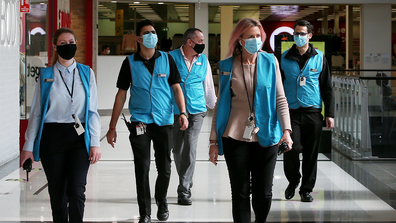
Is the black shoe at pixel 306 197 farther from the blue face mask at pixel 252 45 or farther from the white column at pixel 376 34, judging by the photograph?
the white column at pixel 376 34

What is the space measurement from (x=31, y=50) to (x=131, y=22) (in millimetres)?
7310

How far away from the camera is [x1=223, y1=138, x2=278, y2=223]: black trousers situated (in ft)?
9.92

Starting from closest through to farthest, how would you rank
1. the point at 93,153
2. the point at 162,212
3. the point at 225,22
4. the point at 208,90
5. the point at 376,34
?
the point at 93,153
the point at 162,212
the point at 208,90
the point at 376,34
the point at 225,22

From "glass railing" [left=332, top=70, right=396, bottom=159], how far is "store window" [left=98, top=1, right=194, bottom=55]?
7.42 m

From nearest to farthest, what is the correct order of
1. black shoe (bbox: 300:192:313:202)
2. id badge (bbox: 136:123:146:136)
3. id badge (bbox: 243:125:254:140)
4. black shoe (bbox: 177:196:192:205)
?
id badge (bbox: 243:125:254:140)
id badge (bbox: 136:123:146:136)
black shoe (bbox: 177:196:192:205)
black shoe (bbox: 300:192:313:202)

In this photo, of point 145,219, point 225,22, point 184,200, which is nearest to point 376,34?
point 225,22

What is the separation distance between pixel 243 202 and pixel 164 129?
3.52 ft

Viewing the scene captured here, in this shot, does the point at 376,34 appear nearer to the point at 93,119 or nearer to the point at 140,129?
the point at 140,129

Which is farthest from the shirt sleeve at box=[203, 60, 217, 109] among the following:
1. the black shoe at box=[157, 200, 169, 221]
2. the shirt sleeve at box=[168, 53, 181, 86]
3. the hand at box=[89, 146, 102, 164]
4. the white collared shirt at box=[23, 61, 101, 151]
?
the hand at box=[89, 146, 102, 164]

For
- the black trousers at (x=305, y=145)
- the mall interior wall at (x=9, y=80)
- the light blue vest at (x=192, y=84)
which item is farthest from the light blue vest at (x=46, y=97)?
the mall interior wall at (x=9, y=80)

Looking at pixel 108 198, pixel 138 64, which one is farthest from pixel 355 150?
pixel 138 64

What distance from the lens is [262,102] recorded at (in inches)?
119

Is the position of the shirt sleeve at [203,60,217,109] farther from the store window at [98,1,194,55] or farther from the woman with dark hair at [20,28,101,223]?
the store window at [98,1,194,55]

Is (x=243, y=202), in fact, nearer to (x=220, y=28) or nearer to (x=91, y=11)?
(x=91, y=11)
